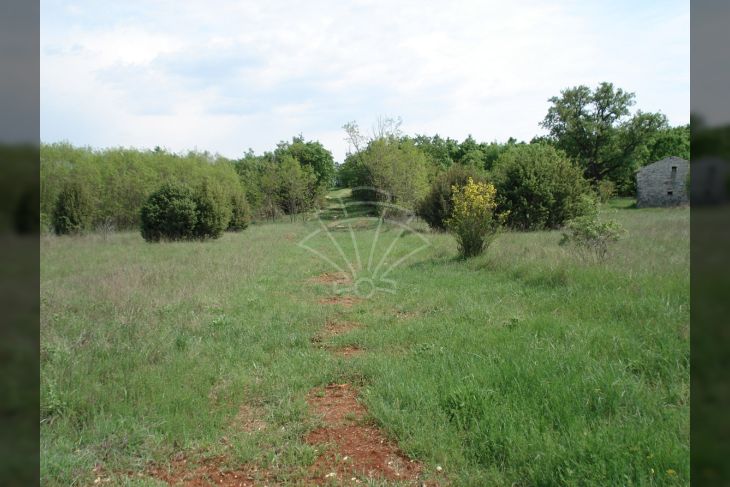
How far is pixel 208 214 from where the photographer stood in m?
21.2

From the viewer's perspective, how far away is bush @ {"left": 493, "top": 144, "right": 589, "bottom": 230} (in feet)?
66.6

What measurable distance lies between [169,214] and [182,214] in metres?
0.60

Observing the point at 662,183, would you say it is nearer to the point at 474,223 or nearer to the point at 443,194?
the point at 443,194

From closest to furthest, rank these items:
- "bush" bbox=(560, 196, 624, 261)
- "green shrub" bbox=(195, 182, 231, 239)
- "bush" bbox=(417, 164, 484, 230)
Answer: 1. "bush" bbox=(560, 196, 624, 261)
2. "green shrub" bbox=(195, 182, 231, 239)
3. "bush" bbox=(417, 164, 484, 230)

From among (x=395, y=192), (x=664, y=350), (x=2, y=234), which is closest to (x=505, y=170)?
(x=395, y=192)

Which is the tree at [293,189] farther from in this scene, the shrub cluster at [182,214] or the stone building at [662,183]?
the stone building at [662,183]

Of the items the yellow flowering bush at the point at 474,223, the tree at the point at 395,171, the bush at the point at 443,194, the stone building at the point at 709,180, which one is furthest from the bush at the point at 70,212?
the stone building at the point at 709,180

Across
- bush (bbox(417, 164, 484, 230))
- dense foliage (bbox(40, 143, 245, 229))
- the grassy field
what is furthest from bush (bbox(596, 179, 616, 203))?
dense foliage (bbox(40, 143, 245, 229))

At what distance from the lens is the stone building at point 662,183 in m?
31.4

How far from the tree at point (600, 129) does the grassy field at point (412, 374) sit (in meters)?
39.8

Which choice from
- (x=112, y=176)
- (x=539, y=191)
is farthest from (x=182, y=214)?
(x=539, y=191)

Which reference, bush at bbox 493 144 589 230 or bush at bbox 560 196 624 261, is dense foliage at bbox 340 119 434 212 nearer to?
bush at bbox 493 144 589 230

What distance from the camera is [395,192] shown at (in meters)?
30.6

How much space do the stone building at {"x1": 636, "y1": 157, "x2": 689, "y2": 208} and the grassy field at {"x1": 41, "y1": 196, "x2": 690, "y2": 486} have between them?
29510 millimetres
